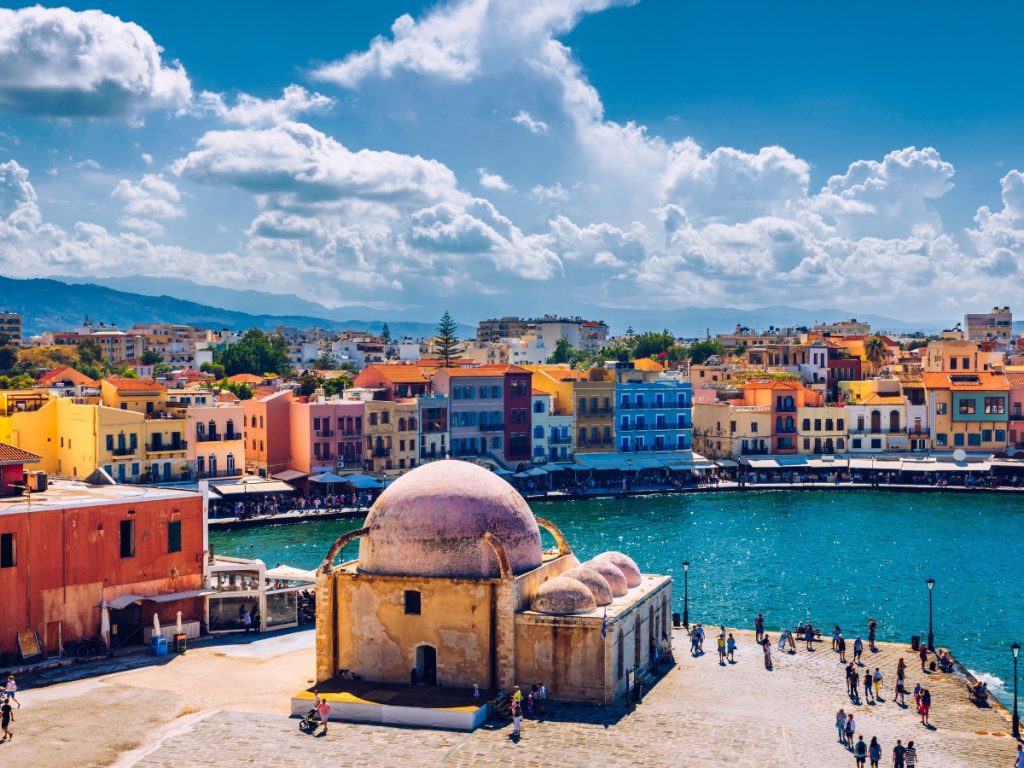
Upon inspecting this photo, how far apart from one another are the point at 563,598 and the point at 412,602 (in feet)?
13.3

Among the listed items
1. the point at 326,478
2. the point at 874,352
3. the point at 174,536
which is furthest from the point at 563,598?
the point at 874,352

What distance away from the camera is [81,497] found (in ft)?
125

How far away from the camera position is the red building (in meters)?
34.2

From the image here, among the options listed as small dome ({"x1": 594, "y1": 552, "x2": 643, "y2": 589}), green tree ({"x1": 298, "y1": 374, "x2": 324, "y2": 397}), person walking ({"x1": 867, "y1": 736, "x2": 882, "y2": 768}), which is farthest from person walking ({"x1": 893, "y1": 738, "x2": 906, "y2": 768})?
green tree ({"x1": 298, "y1": 374, "x2": 324, "y2": 397})

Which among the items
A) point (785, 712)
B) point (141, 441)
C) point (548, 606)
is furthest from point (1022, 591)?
point (141, 441)

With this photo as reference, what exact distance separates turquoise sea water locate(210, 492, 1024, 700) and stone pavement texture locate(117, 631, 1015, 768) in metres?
9.08

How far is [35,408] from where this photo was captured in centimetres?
7131

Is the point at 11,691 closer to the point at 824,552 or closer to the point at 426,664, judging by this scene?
the point at 426,664

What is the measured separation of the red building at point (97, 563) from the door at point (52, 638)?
0.10 feet

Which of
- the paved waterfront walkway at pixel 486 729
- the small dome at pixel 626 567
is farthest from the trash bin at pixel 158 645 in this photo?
the small dome at pixel 626 567

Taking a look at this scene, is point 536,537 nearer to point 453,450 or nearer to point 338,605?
point 338,605

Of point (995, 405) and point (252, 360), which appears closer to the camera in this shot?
point (995, 405)

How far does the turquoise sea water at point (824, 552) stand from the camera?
46.9 m

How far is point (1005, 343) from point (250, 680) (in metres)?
146
